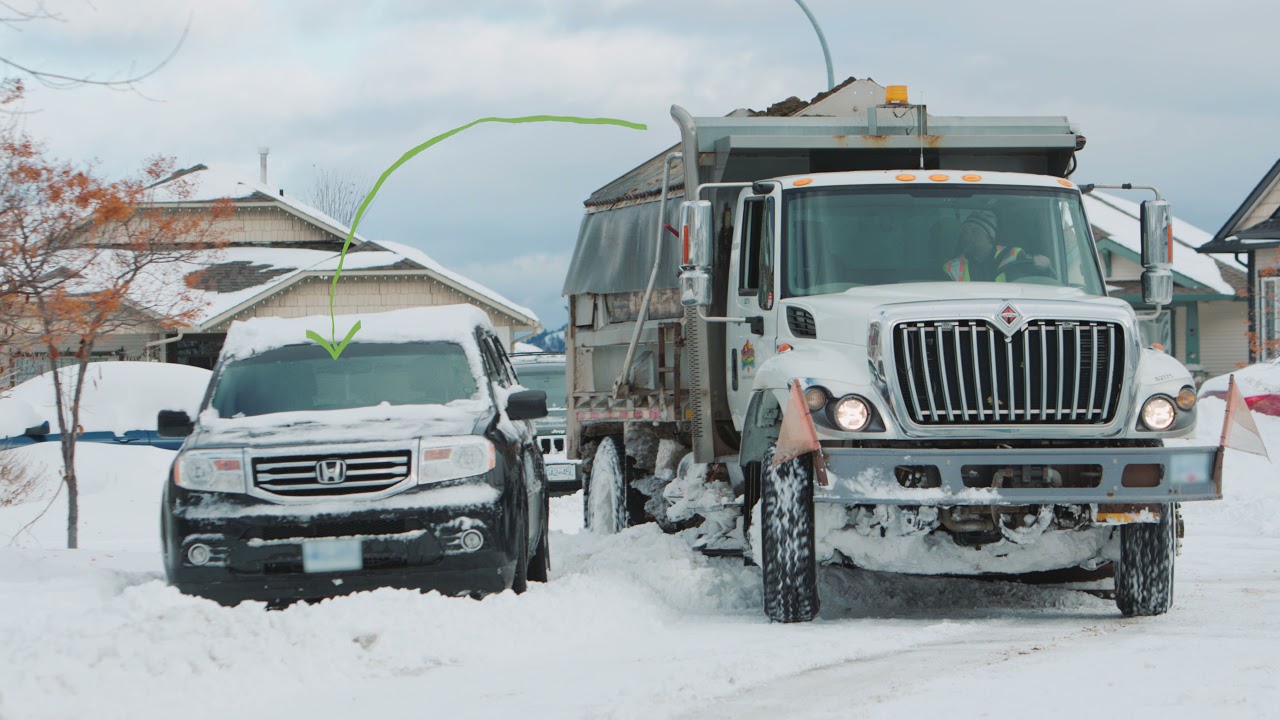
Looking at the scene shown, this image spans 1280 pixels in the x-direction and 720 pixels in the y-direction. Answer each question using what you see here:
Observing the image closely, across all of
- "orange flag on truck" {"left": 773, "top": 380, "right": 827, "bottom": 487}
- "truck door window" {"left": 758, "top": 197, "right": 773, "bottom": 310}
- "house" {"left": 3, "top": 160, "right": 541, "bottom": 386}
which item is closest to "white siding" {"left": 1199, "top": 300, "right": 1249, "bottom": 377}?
"house" {"left": 3, "top": 160, "right": 541, "bottom": 386}

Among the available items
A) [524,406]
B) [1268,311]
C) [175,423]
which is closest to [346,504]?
[524,406]

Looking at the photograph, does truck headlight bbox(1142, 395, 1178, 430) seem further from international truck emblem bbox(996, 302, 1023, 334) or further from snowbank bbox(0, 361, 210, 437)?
snowbank bbox(0, 361, 210, 437)

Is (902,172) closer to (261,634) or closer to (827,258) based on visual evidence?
(827,258)

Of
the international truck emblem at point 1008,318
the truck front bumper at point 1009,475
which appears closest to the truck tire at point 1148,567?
the truck front bumper at point 1009,475

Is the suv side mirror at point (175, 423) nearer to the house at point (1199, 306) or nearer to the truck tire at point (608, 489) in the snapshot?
the truck tire at point (608, 489)

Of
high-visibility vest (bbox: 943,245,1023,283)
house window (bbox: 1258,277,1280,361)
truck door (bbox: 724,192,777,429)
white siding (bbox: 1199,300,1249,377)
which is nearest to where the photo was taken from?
high-visibility vest (bbox: 943,245,1023,283)

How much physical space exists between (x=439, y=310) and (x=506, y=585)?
2431 mm

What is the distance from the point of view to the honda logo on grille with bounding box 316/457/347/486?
8375 mm

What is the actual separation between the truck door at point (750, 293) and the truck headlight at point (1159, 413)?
7.38 feet

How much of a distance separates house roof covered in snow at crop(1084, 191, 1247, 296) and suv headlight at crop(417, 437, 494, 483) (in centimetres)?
2458

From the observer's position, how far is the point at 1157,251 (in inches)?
372

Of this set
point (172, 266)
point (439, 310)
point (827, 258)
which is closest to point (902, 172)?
point (827, 258)

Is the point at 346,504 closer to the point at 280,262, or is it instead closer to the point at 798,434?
the point at 798,434

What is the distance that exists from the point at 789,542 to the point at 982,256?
2294mm
